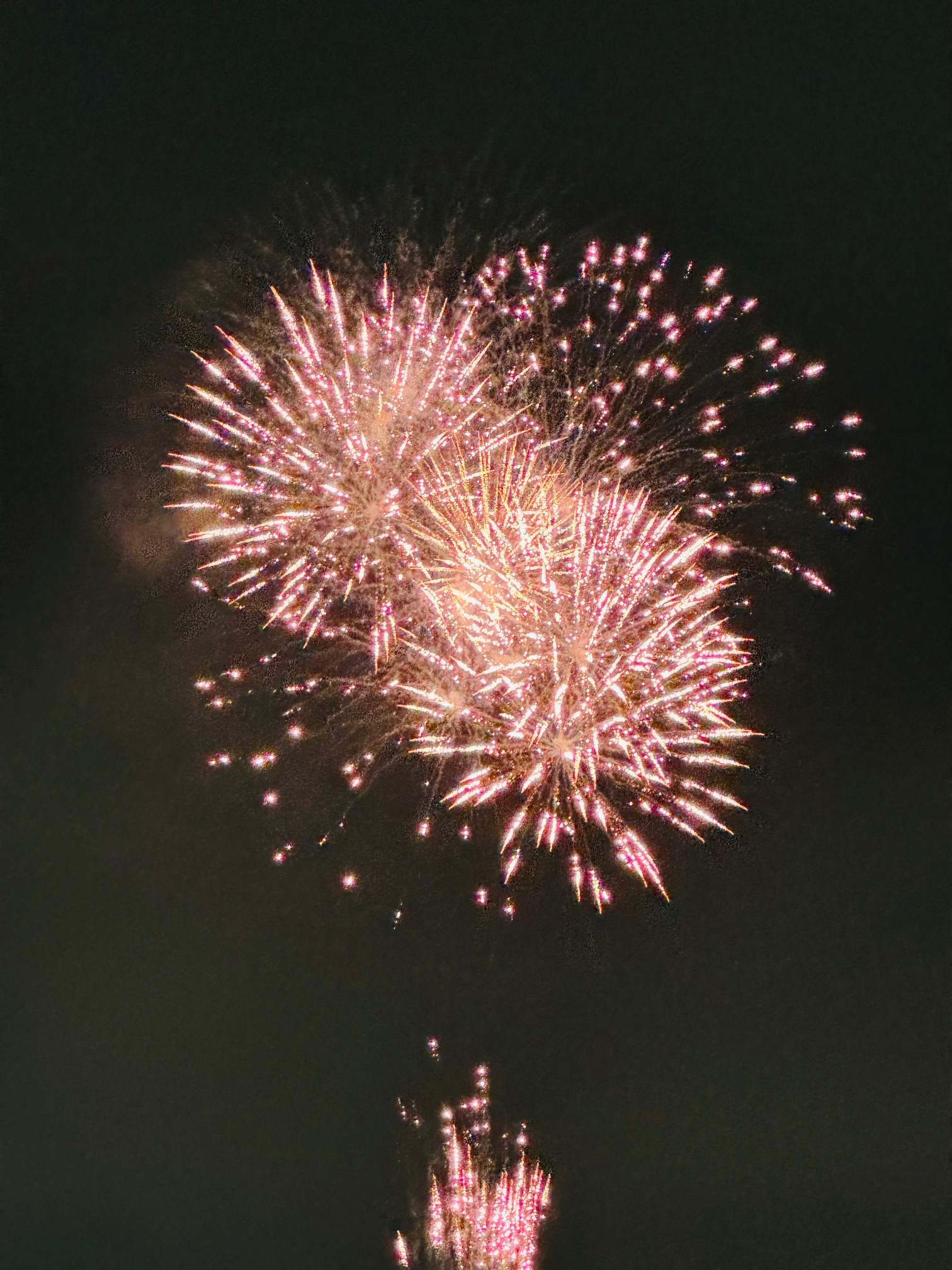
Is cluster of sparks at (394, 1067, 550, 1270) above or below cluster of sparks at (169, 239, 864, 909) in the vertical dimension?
below

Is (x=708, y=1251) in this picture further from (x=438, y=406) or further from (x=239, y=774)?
(x=438, y=406)

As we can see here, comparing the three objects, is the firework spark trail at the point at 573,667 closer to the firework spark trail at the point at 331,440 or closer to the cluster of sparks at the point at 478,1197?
the firework spark trail at the point at 331,440

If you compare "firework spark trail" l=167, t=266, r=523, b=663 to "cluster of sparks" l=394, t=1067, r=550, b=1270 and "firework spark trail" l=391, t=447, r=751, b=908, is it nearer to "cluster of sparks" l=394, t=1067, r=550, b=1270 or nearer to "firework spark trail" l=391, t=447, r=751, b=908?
"firework spark trail" l=391, t=447, r=751, b=908

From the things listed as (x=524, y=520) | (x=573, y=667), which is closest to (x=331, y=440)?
(x=524, y=520)

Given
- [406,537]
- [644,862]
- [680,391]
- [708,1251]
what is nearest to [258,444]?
[406,537]

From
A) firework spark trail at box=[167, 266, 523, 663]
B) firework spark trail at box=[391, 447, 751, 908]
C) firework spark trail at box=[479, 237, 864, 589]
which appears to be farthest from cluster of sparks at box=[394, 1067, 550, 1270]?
firework spark trail at box=[479, 237, 864, 589]

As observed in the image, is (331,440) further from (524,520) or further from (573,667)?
(573,667)
